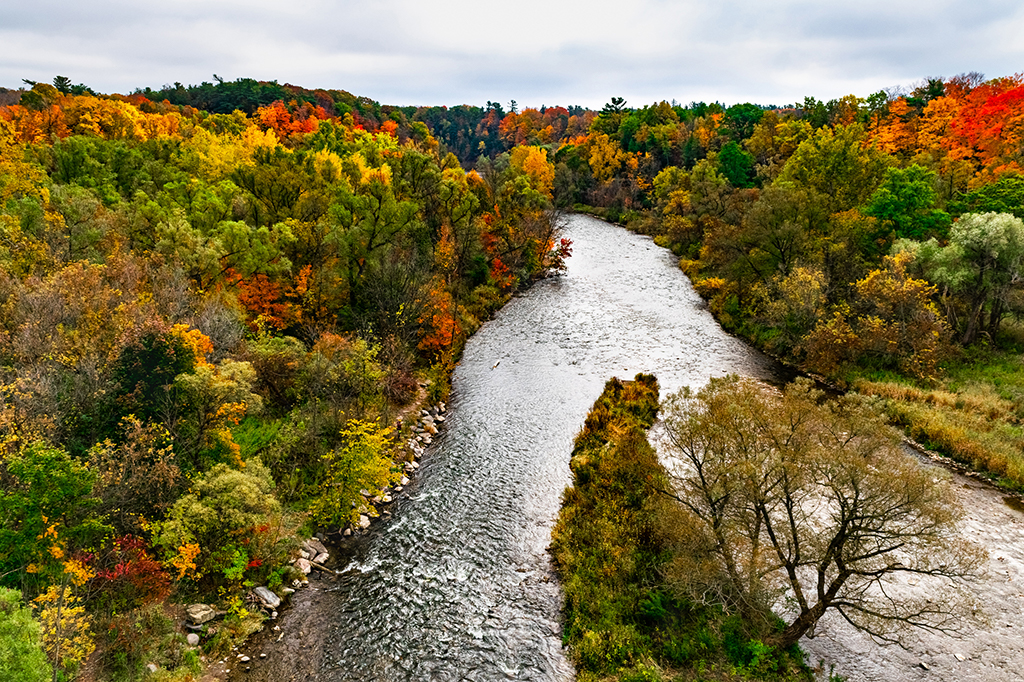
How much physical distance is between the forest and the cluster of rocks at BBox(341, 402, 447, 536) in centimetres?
37

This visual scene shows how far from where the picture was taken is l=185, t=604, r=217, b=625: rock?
15.5 meters

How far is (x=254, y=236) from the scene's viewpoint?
96.3 ft

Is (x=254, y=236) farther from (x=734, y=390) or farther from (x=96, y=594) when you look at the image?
(x=734, y=390)

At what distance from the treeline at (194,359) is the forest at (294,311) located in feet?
0.37

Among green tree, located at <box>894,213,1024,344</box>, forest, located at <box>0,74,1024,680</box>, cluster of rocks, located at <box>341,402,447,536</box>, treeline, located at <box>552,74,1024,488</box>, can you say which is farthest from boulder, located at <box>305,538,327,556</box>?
green tree, located at <box>894,213,1024,344</box>

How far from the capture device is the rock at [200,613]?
51.0ft

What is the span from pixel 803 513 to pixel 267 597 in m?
17.6

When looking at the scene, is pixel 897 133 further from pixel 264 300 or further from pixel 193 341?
pixel 193 341

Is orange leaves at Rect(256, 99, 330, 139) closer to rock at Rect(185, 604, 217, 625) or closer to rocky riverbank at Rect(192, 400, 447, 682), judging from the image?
rocky riverbank at Rect(192, 400, 447, 682)

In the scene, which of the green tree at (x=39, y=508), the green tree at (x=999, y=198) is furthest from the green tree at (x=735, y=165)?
the green tree at (x=39, y=508)

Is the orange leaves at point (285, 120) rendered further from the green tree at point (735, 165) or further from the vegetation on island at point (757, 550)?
the vegetation on island at point (757, 550)

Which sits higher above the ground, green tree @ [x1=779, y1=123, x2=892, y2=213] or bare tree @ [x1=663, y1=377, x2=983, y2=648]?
green tree @ [x1=779, y1=123, x2=892, y2=213]

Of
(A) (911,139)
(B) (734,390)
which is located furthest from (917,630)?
(A) (911,139)

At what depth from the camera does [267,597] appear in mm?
17203
